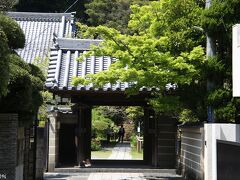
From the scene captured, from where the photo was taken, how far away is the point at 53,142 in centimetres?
1795

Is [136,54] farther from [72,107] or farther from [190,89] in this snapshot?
[72,107]

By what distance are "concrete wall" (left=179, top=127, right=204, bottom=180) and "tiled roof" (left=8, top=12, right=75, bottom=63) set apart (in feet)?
58.8

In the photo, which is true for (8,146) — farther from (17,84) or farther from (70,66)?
(70,66)

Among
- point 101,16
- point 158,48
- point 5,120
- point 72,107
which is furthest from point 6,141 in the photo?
point 101,16

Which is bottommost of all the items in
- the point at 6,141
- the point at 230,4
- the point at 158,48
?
the point at 6,141

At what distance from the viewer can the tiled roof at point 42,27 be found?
32875 millimetres

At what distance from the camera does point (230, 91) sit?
11.7 m

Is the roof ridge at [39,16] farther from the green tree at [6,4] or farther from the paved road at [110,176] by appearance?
the green tree at [6,4]

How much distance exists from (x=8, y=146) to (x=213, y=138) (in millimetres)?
4876

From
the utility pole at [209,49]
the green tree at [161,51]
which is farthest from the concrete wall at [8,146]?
the utility pole at [209,49]

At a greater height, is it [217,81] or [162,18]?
[162,18]

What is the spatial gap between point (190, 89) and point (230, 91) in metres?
1.70

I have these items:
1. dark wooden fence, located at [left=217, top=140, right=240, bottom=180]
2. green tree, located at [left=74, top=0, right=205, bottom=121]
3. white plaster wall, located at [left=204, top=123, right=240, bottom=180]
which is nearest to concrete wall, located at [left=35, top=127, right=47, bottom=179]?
green tree, located at [left=74, top=0, right=205, bottom=121]

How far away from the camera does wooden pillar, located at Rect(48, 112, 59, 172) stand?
1773 centimetres
